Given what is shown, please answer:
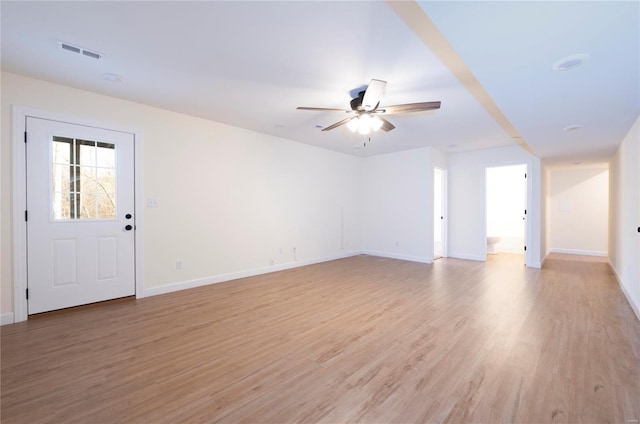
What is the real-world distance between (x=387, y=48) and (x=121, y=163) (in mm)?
3502

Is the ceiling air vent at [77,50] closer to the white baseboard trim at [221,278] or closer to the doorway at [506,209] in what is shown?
the white baseboard trim at [221,278]

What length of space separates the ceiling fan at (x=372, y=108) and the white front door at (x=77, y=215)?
8.84 feet

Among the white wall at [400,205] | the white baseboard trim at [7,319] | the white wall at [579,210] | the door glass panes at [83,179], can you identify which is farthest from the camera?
the white wall at [579,210]

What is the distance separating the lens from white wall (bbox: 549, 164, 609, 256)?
7.02 m

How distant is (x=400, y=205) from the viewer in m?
6.42

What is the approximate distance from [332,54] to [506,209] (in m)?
7.72

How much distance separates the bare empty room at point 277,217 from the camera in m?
1.75

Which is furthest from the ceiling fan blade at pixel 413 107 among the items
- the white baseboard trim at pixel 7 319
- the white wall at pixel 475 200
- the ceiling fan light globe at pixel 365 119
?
the white baseboard trim at pixel 7 319

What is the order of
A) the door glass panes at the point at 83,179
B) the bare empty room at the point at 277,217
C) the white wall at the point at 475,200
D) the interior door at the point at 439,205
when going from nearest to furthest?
1. the bare empty room at the point at 277,217
2. the door glass panes at the point at 83,179
3. the white wall at the point at 475,200
4. the interior door at the point at 439,205

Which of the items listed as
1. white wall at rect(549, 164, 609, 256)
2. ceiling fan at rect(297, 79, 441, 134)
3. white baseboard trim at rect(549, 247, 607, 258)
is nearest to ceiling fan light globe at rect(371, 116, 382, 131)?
ceiling fan at rect(297, 79, 441, 134)

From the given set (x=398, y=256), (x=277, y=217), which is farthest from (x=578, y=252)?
(x=277, y=217)

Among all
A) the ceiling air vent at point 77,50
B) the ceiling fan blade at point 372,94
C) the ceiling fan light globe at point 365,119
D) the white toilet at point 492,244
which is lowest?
the white toilet at point 492,244

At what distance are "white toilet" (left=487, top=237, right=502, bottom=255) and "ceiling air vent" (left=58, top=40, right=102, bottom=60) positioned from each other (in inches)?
326

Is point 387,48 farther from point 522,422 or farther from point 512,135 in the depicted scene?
point 512,135
